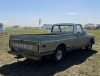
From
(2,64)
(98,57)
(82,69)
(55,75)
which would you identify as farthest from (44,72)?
(98,57)

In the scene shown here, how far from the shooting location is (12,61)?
9070 mm

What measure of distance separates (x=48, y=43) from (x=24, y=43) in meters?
1.08

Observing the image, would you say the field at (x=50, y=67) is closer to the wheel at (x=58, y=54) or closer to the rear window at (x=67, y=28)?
the wheel at (x=58, y=54)

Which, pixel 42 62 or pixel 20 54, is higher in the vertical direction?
pixel 20 54

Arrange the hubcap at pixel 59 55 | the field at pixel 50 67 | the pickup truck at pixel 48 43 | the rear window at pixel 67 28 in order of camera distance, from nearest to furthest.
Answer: the field at pixel 50 67 < the pickup truck at pixel 48 43 < the hubcap at pixel 59 55 < the rear window at pixel 67 28

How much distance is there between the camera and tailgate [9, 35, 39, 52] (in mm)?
7345

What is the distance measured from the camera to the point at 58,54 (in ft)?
28.0

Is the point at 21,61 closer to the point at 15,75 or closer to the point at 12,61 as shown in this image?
the point at 12,61

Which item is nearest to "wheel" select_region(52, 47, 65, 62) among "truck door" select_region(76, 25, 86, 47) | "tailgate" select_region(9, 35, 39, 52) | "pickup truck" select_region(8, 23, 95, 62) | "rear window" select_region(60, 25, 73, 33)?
→ "pickup truck" select_region(8, 23, 95, 62)

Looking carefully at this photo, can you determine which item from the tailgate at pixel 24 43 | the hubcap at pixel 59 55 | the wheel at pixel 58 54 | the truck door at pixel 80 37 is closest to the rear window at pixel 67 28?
the truck door at pixel 80 37

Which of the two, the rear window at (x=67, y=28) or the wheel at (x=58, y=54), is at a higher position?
the rear window at (x=67, y=28)

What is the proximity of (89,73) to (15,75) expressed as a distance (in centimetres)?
292

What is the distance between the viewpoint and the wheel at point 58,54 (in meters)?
8.22

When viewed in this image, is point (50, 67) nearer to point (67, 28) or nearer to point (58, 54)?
point (58, 54)
